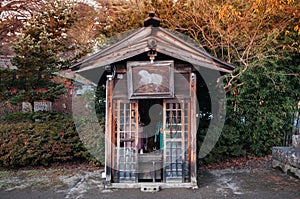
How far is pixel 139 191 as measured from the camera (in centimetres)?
503

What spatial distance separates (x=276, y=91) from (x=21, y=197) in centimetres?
689

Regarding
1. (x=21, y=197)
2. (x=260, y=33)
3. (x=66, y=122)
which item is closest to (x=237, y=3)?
(x=260, y=33)

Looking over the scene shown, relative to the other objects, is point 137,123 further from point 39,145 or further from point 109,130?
point 39,145

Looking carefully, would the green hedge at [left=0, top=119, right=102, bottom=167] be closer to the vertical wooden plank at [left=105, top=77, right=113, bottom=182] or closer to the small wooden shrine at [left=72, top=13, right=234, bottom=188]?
the vertical wooden plank at [left=105, top=77, right=113, bottom=182]

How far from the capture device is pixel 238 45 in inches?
295

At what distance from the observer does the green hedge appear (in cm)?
683

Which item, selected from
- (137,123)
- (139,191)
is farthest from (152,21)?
(139,191)

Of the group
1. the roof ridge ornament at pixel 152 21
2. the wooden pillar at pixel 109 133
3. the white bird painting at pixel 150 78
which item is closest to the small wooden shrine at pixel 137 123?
the wooden pillar at pixel 109 133

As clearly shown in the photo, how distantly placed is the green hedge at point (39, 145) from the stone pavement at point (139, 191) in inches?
14.7

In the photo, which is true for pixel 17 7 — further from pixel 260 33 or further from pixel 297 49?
pixel 297 49

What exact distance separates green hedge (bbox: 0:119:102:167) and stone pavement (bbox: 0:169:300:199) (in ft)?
1.23

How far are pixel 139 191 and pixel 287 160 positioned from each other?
A: 3.58m

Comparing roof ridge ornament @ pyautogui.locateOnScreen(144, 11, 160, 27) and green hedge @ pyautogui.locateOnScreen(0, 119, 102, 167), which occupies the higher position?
roof ridge ornament @ pyautogui.locateOnScreen(144, 11, 160, 27)

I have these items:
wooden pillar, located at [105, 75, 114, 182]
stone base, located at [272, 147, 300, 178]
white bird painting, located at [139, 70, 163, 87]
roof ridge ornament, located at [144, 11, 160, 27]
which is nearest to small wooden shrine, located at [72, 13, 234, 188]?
wooden pillar, located at [105, 75, 114, 182]
